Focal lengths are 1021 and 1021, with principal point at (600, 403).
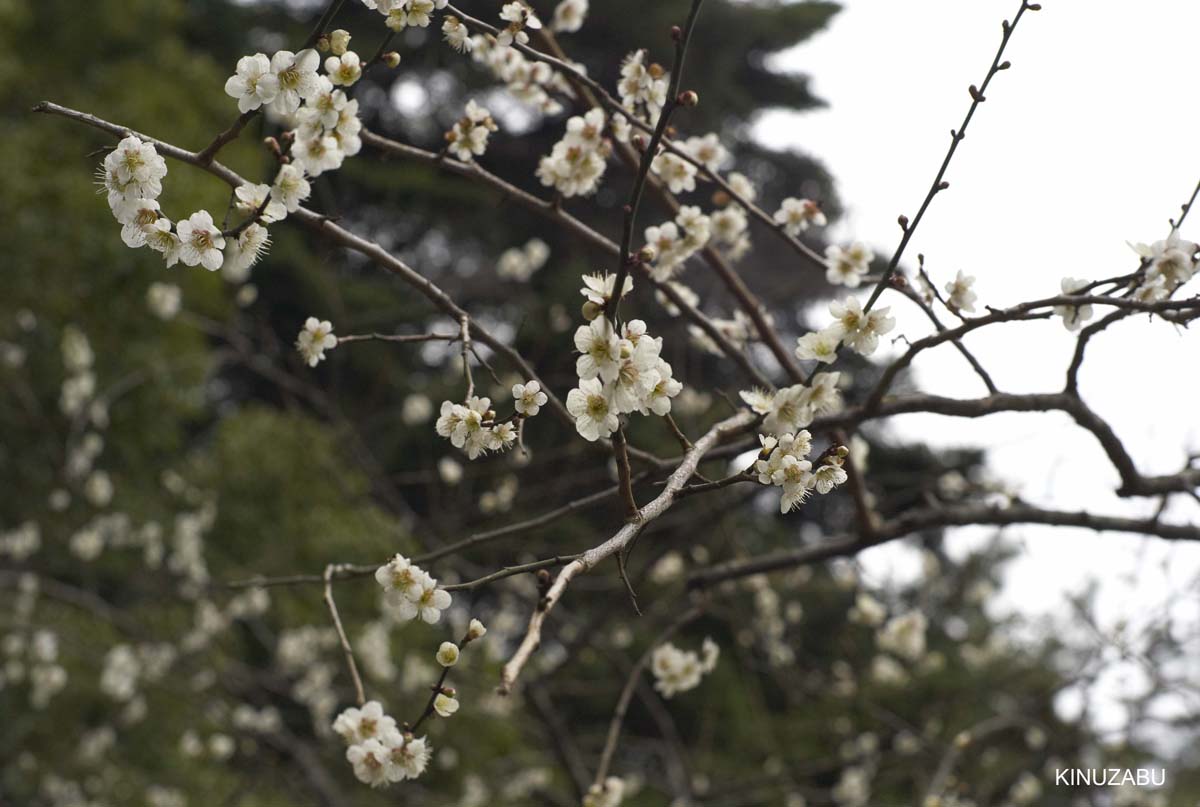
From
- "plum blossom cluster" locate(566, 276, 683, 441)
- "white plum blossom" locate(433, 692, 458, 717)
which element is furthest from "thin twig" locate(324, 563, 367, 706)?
"plum blossom cluster" locate(566, 276, 683, 441)

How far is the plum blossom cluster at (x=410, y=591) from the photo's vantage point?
122cm

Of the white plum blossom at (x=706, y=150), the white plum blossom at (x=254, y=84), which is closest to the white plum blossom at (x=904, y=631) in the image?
the white plum blossom at (x=706, y=150)

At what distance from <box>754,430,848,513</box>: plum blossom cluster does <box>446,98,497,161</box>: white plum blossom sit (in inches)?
34.8

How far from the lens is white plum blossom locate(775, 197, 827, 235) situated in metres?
1.96

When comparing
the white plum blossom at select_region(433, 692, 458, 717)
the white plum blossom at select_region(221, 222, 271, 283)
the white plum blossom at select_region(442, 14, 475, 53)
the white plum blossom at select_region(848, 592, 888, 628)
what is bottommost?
the white plum blossom at select_region(433, 692, 458, 717)

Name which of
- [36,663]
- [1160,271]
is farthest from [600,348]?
[36,663]

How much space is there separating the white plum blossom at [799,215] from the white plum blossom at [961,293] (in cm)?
42

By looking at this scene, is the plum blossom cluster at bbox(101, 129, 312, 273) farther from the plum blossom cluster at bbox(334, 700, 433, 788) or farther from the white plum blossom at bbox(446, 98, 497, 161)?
the plum blossom cluster at bbox(334, 700, 433, 788)

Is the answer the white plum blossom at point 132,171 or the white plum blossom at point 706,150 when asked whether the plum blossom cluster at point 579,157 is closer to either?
the white plum blossom at point 706,150

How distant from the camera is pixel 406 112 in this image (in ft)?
29.7

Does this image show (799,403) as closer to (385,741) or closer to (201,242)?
(385,741)

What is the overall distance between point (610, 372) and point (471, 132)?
2.84 ft

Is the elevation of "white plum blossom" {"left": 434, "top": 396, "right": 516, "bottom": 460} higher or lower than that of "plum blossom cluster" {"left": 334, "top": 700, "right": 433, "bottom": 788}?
higher

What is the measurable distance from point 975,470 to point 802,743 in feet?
7.59
